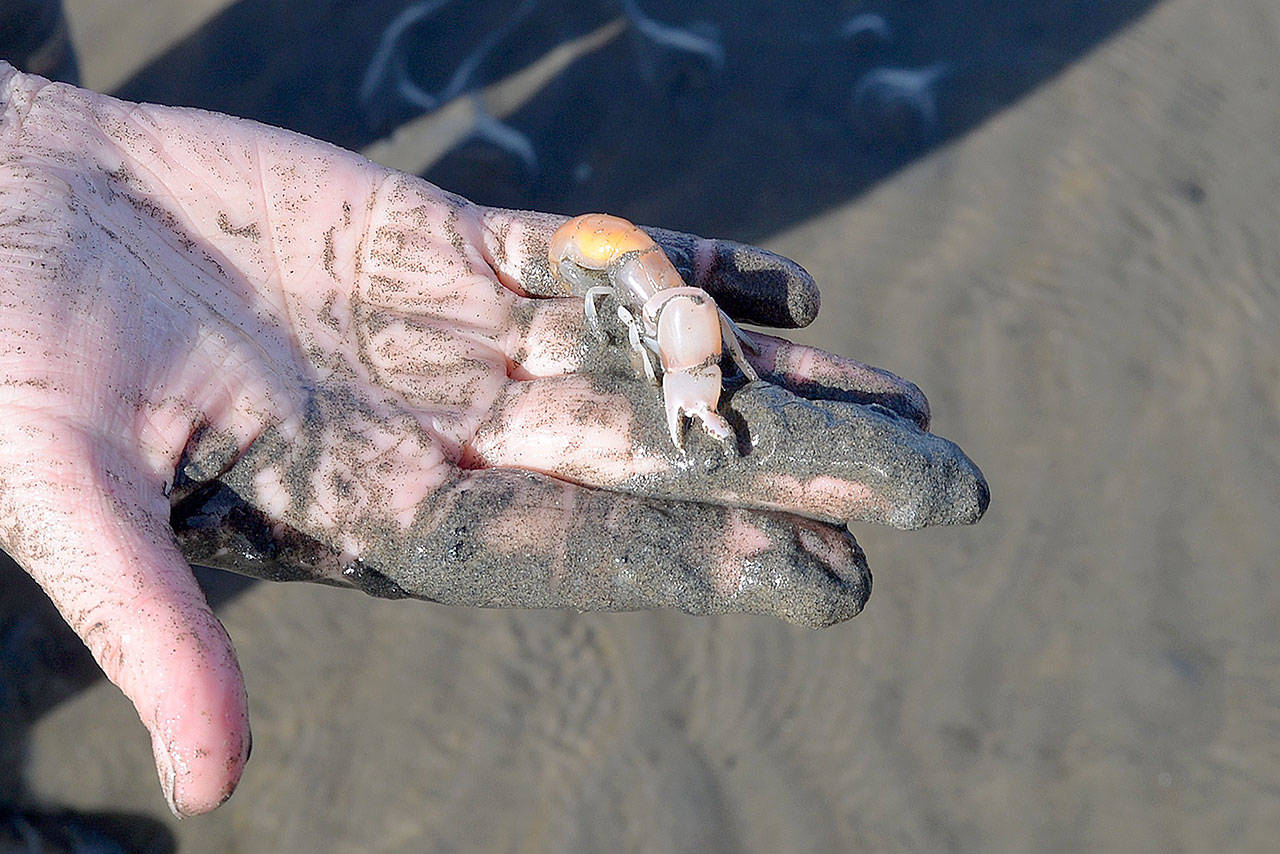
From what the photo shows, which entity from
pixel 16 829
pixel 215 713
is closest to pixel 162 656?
pixel 215 713

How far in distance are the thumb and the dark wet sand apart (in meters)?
1.78

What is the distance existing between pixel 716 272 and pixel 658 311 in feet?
1.28

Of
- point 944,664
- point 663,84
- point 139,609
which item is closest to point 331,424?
point 139,609

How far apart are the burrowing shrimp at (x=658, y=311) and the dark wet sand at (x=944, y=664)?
1.39m

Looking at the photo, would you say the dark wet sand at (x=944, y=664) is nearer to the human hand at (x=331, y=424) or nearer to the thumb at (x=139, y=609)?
the human hand at (x=331, y=424)

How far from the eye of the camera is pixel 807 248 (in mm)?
4324

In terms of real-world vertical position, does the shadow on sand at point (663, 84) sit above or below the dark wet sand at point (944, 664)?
above

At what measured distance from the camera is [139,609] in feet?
5.89

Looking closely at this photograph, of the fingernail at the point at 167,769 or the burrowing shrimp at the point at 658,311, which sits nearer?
the fingernail at the point at 167,769

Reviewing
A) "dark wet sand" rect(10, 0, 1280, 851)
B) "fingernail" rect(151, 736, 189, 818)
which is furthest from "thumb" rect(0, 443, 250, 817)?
"dark wet sand" rect(10, 0, 1280, 851)

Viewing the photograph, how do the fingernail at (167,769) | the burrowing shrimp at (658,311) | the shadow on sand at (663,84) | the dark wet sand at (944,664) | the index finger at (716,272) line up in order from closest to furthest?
the fingernail at (167,769) < the burrowing shrimp at (658,311) < the index finger at (716,272) < the dark wet sand at (944,664) < the shadow on sand at (663,84)

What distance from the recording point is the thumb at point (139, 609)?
1765mm

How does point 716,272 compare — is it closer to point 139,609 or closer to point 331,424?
point 331,424

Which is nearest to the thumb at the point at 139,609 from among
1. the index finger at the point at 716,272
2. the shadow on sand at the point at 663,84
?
the index finger at the point at 716,272
